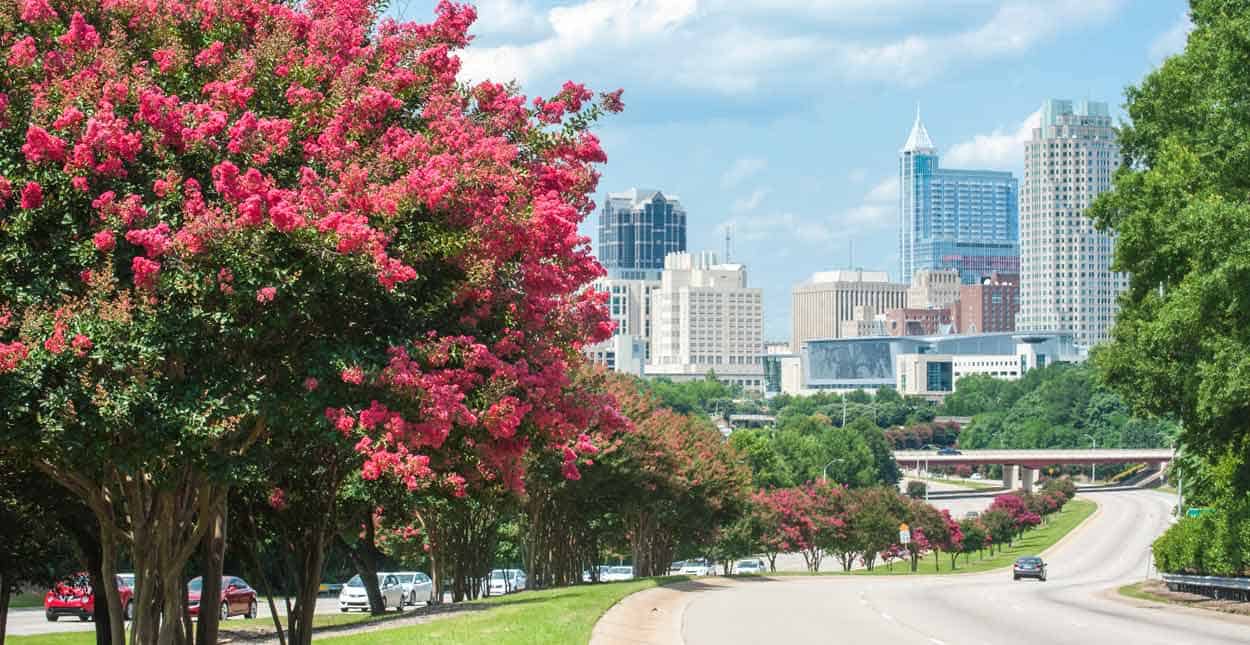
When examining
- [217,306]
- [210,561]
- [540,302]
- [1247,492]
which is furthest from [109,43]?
[1247,492]

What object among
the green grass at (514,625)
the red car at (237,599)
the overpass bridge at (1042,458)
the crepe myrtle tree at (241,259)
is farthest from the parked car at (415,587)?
the overpass bridge at (1042,458)

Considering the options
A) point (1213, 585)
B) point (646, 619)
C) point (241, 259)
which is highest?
point (241, 259)

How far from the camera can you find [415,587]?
162 ft

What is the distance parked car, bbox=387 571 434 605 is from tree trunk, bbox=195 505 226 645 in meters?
29.4

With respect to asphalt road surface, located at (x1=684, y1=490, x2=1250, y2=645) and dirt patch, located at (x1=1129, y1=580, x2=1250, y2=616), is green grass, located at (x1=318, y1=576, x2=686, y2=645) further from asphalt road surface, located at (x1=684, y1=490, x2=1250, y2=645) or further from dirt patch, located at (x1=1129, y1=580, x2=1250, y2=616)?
dirt patch, located at (x1=1129, y1=580, x2=1250, y2=616)

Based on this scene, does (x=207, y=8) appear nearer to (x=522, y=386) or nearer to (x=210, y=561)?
(x=522, y=386)

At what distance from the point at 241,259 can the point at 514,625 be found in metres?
15.0

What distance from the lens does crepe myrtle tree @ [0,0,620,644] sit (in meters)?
12.0

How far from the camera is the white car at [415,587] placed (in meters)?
48.8

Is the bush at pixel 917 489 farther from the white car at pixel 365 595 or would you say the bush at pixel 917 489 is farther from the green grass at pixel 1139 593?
the white car at pixel 365 595

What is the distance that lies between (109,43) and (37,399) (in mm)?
3529

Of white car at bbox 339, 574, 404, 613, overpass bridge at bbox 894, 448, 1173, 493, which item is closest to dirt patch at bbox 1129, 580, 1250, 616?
white car at bbox 339, 574, 404, 613

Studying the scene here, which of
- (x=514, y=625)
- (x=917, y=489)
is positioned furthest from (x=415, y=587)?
(x=917, y=489)

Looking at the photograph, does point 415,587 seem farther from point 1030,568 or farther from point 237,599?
point 1030,568
